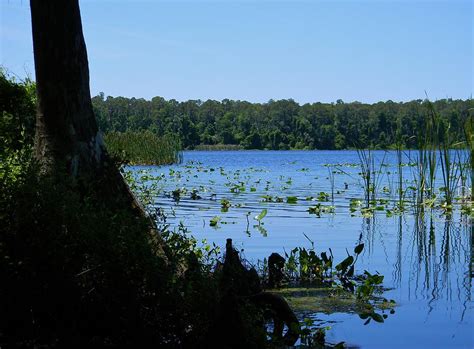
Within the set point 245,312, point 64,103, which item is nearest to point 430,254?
point 64,103

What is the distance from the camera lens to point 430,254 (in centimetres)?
1505

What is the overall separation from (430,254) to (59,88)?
921 centimetres

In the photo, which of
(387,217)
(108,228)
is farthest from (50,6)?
(387,217)

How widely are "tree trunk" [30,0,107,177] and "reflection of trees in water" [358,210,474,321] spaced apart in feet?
17.7

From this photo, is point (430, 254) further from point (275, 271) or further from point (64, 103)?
point (64, 103)

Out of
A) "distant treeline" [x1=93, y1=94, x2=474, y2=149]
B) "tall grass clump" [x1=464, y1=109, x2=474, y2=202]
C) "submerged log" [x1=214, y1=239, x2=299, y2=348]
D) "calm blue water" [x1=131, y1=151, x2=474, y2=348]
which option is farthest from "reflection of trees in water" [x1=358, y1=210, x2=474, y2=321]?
"distant treeline" [x1=93, y1=94, x2=474, y2=149]

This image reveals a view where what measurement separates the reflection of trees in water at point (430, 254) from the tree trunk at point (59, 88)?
538cm

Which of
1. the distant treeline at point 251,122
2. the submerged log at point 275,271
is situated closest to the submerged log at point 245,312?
the submerged log at point 275,271

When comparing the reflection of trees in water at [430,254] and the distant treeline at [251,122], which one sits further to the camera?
the distant treeline at [251,122]

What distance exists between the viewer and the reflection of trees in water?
11320 millimetres

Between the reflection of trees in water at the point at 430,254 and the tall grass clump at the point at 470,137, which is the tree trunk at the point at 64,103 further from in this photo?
the tall grass clump at the point at 470,137

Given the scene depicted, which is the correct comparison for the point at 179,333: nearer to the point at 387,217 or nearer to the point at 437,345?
the point at 437,345

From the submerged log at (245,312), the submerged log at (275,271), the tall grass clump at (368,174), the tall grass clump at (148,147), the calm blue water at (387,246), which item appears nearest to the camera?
the submerged log at (245,312)

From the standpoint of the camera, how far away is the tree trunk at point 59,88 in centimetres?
863
